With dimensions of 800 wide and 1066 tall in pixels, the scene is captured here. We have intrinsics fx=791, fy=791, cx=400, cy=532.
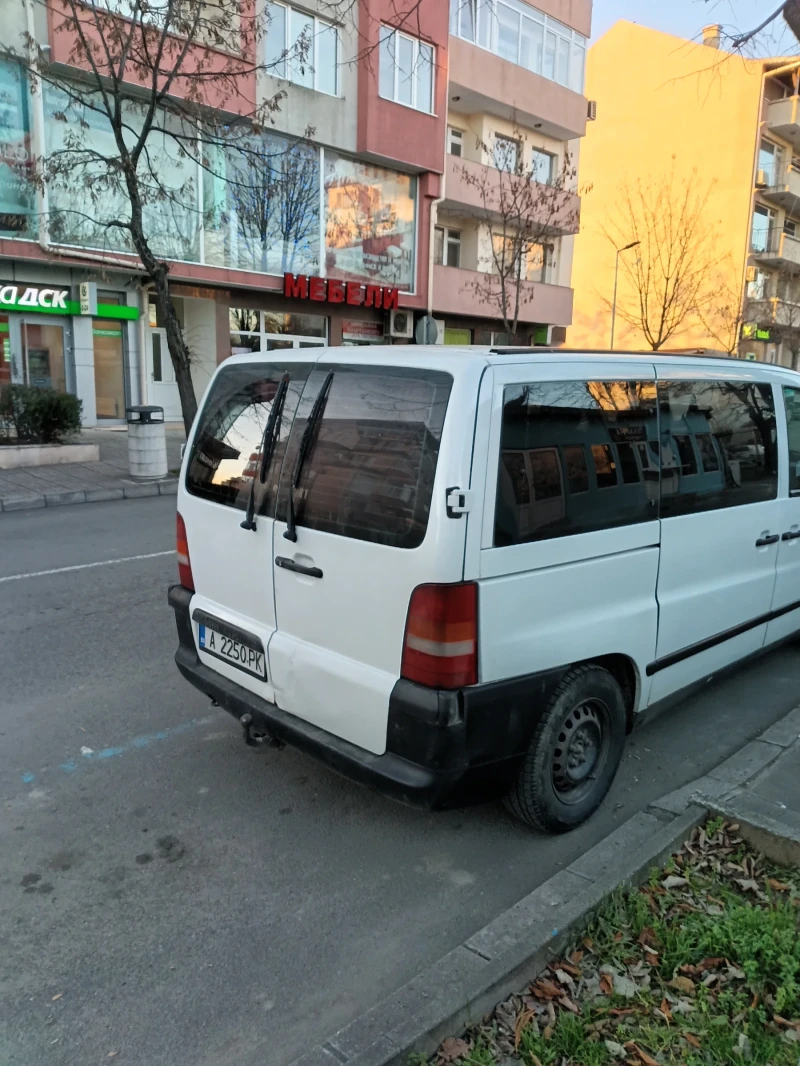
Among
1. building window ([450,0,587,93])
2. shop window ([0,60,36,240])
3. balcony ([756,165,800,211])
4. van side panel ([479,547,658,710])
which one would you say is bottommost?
van side panel ([479,547,658,710])

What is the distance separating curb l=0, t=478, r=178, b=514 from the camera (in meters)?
10.7

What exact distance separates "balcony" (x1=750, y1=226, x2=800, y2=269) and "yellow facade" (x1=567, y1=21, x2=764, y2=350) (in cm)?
121

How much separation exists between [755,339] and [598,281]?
23.2 feet

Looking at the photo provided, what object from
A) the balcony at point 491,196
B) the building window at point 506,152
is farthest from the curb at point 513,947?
the building window at point 506,152

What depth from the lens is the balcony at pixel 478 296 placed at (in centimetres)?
2394

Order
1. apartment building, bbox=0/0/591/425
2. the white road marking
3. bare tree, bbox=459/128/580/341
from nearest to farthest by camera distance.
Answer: the white road marking
apartment building, bbox=0/0/591/425
bare tree, bbox=459/128/580/341

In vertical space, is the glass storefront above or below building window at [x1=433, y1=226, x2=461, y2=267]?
below

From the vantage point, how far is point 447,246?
26.5 m

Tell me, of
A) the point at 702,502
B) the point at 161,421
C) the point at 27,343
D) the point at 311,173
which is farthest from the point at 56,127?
the point at 702,502

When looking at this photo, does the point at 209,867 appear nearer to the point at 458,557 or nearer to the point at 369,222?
the point at 458,557

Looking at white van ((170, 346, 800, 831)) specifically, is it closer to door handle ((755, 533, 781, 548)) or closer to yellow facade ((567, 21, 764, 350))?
door handle ((755, 533, 781, 548))

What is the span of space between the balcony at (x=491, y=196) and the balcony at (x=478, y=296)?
68.5 inches

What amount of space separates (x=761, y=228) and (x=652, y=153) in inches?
227

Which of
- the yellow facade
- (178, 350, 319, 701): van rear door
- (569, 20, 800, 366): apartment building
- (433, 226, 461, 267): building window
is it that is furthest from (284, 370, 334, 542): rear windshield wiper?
the yellow facade
